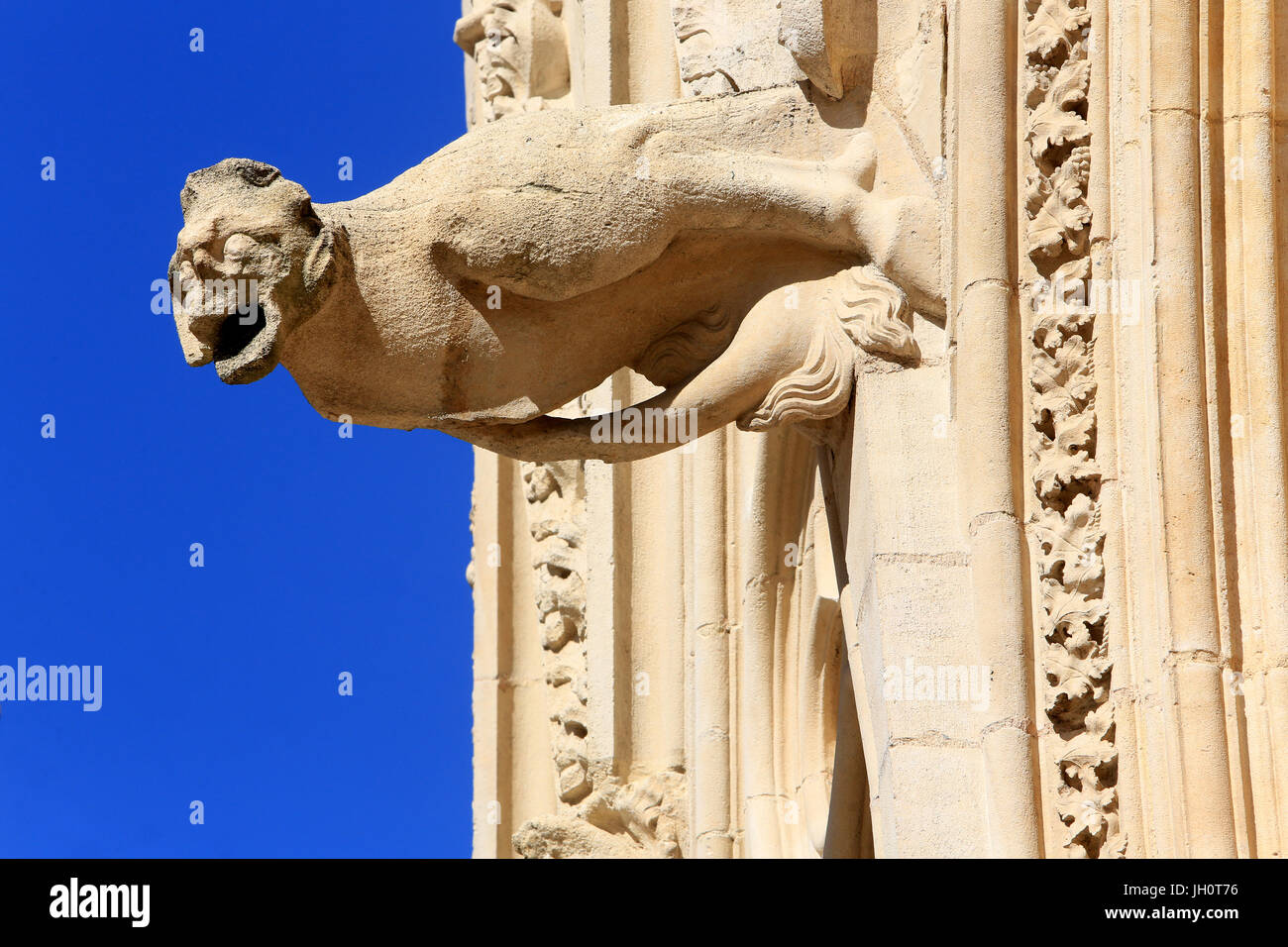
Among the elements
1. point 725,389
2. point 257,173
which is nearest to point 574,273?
point 725,389

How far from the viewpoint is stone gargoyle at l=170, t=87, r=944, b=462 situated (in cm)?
419

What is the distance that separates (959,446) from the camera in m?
4.12

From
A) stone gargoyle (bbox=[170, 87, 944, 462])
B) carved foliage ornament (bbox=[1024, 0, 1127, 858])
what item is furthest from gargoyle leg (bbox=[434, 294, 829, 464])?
carved foliage ornament (bbox=[1024, 0, 1127, 858])

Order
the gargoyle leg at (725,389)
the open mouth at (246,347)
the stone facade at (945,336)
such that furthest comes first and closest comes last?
the gargoyle leg at (725,389) < the open mouth at (246,347) < the stone facade at (945,336)

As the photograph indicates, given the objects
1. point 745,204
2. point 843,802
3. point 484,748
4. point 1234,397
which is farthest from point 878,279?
point 484,748

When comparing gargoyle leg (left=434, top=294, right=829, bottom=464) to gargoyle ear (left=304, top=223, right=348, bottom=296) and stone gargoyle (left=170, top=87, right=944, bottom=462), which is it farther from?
gargoyle ear (left=304, top=223, right=348, bottom=296)

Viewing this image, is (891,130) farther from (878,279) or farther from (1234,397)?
(1234,397)

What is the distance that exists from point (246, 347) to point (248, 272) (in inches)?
4.8

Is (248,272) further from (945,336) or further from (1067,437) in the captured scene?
(1067,437)

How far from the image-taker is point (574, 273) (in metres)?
4.33

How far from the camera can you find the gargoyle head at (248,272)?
13.6ft

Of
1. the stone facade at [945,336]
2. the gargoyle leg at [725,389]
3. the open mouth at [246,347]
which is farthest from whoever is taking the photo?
the gargoyle leg at [725,389]

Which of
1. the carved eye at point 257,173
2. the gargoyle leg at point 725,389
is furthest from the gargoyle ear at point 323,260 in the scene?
the gargoyle leg at point 725,389

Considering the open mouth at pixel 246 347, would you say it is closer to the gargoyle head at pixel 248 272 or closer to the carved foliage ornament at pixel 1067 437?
the gargoyle head at pixel 248 272
